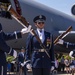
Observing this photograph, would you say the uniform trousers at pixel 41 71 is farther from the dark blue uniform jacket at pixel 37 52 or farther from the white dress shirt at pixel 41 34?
the white dress shirt at pixel 41 34

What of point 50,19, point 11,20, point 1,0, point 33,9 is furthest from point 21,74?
point 1,0

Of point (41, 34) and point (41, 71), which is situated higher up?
point (41, 34)

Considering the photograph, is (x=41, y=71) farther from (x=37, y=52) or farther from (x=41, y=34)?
(x=41, y=34)

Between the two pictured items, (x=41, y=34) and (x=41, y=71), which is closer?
(x=41, y=71)

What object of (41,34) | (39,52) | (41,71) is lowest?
(41,71)

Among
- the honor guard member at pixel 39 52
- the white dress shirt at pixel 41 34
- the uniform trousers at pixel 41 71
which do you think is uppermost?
the white dress shirt at pixel 41 34

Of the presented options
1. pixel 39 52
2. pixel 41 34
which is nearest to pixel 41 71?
pixel 39 52

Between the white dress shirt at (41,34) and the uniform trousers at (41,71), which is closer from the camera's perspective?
the uniform trousers at (41,71)

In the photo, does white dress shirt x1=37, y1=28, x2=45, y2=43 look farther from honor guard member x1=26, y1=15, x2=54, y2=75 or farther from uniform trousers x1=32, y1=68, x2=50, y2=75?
uniform trousers x1=32, y1=68, x2=50, y2=75

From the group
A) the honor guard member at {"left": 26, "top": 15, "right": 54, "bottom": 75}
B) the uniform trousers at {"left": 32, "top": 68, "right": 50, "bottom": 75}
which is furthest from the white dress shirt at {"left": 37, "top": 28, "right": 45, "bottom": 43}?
the uniform trousers at {"left": 32, "top": 68, "right": 50, "bottom": 75}

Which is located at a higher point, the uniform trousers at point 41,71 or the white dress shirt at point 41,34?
the white dress shirt at point 41,34

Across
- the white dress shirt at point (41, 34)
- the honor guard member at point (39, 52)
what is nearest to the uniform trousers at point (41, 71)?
the honor guard member at point (39, 52)

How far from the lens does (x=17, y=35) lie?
537 centimetres

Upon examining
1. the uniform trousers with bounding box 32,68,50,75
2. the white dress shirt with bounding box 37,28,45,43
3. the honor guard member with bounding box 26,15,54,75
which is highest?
the white dress shirt with bounding box 37,28,45,43
